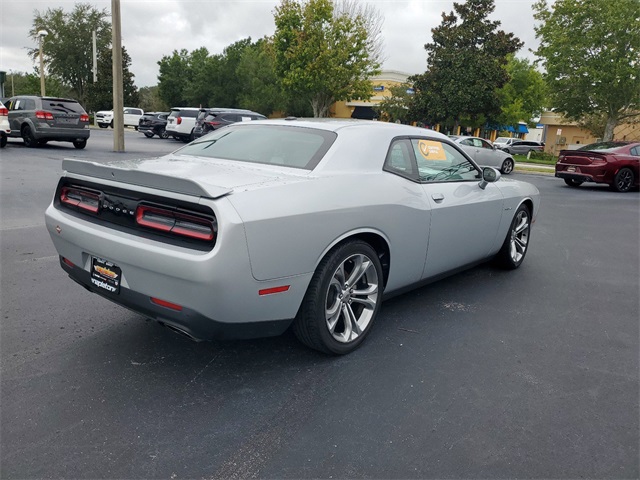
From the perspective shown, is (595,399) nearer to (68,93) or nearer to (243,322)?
(243,322)

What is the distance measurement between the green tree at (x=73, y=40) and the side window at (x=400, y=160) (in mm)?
66516

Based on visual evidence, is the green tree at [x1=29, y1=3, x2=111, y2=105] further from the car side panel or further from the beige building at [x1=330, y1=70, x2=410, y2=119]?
the car side panel

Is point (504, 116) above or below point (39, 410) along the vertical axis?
above

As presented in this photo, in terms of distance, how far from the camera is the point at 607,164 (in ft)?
48.9

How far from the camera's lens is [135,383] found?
298cm

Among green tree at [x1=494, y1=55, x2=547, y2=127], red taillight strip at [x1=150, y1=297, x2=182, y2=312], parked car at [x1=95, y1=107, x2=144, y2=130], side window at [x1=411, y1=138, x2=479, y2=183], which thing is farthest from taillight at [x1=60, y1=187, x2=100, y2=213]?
green tree at [x1=494, y1=55, x2=547, y2=127]

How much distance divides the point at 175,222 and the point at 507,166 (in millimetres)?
20786

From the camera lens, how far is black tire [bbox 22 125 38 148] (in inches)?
654

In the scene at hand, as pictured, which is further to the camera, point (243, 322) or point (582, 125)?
point (582, 125)

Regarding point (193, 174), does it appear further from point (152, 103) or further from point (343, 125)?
point (152, 103)

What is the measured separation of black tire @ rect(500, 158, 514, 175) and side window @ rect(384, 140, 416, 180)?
726 inches

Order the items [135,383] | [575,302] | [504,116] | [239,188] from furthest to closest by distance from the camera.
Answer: [504,116] < [575,302] < [135,383] < [239,188]

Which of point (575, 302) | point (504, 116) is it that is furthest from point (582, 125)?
point (575, 302)

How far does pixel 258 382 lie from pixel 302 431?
0.56 meters
